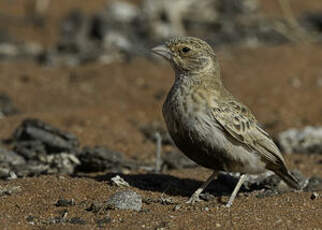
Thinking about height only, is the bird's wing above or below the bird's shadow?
above

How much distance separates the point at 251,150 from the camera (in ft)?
24.0

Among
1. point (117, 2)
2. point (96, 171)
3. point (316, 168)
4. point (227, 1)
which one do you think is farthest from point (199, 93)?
point (117, 2)

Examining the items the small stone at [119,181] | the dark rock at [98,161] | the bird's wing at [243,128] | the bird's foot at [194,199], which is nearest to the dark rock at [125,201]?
the bird's foot at [194,199]

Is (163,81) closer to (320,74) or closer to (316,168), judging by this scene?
(320,74)

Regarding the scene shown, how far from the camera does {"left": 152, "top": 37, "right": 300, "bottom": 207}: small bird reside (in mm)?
6922

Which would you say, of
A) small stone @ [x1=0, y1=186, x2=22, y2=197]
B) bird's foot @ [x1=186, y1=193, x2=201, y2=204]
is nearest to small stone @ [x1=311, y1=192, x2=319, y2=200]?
bird's foot @ [x1=186, y1=193, x2=201, y2=204]

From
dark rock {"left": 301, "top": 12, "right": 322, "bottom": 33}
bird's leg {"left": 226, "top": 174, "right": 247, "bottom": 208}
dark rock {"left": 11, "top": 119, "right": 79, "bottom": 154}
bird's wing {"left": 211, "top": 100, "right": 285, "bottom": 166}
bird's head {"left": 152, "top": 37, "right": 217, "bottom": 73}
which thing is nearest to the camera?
bird's leg {"left": 226, "top": 174, "right": 247, "bottom": 208}

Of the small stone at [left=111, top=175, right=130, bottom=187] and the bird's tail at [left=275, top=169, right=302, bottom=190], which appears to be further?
the bird's tail at [left=275, top=169, right=302, bottom=190]

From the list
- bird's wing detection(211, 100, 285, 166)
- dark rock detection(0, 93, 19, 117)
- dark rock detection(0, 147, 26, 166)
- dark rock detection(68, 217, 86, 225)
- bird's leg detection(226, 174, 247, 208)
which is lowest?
dark rock detection(0, 93, 19, 117)

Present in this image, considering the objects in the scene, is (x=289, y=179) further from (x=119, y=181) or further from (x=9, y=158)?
(x=9, y=158)

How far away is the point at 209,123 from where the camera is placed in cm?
692

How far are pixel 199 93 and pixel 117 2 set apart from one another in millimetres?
12661

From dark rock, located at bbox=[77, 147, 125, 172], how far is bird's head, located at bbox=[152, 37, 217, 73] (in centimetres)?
155

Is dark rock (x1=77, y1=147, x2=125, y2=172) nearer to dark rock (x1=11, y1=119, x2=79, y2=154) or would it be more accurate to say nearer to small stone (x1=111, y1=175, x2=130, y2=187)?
dark rock (x1=11, y1=119, x2=79, y2=154)
